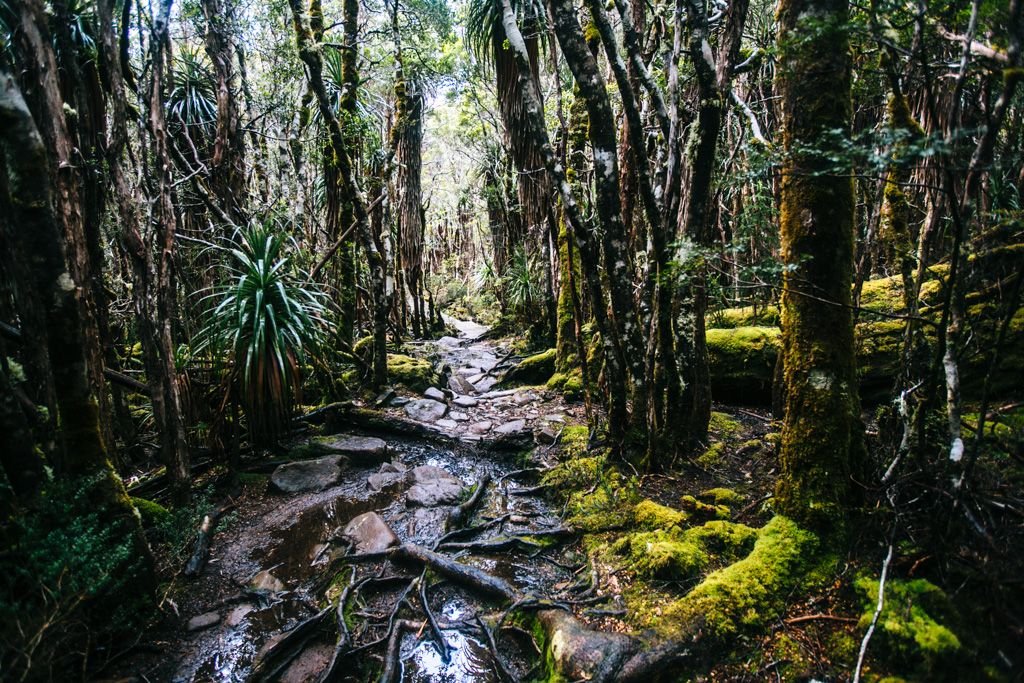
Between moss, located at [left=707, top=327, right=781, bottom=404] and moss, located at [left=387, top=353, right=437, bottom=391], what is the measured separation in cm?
422

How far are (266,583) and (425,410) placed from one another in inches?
138

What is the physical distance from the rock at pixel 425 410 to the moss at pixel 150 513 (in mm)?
3045

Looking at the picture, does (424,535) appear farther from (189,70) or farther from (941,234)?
(189,70)

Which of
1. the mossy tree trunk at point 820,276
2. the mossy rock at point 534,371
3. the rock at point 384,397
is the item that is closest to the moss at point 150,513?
the rock at point 384,397

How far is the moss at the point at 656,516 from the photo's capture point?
3268mm

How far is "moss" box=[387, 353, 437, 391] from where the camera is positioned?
7.71 meters

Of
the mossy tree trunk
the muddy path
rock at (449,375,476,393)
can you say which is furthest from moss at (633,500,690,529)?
rock at (449,375,476,393)

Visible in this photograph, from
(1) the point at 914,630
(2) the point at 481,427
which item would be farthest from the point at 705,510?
(2) the point at 481,427

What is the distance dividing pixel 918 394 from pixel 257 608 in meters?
4.11

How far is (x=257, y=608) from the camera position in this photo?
121 inches

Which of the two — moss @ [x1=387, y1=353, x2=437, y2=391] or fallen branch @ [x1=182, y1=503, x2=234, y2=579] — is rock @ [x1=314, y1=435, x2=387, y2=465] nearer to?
fallen branch @ [x1=182, y1=503, x2=234, y2=579]

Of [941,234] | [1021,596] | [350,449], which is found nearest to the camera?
[1021,596]

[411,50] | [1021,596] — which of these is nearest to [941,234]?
[1021,596]

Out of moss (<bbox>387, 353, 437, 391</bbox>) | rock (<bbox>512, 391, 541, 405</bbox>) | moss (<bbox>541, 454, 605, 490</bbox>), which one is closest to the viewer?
moss (<bbox>541, 454, 605, 490</bbox>)
